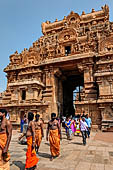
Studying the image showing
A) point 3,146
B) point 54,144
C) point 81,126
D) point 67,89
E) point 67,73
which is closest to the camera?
point 3,146

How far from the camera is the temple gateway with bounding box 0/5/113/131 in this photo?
48.3 feet

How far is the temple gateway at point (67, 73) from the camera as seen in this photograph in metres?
14.7

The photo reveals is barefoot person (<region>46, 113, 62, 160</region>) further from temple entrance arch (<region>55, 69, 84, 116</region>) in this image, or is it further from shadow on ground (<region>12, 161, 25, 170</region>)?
temple entrance arch (<region>55, 69, 84, 116</region>)

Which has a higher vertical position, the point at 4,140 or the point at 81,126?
the point at 4,140

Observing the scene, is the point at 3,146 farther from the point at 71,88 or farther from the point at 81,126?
the point at 71,88

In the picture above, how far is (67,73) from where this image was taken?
21859mm

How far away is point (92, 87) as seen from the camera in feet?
55.6

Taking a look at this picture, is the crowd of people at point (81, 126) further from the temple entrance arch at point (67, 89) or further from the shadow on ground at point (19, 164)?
the temple entrance arch at point (67, 89)

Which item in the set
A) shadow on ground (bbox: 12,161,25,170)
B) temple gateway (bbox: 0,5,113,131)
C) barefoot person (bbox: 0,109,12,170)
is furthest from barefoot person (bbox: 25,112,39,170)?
temple gateway (bbox: 0,5,113,131)

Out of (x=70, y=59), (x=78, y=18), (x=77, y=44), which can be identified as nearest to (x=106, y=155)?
(x=70, y=59)

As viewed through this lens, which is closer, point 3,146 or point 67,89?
point 3,146

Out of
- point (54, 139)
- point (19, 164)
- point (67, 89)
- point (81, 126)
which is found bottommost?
point (19, 164)

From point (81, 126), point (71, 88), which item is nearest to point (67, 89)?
point (71, 88)

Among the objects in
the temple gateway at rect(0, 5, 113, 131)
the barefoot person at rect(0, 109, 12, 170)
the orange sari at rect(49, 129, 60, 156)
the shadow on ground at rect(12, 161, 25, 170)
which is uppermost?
the temple gateway at rect(0, 5, 113, 131)
